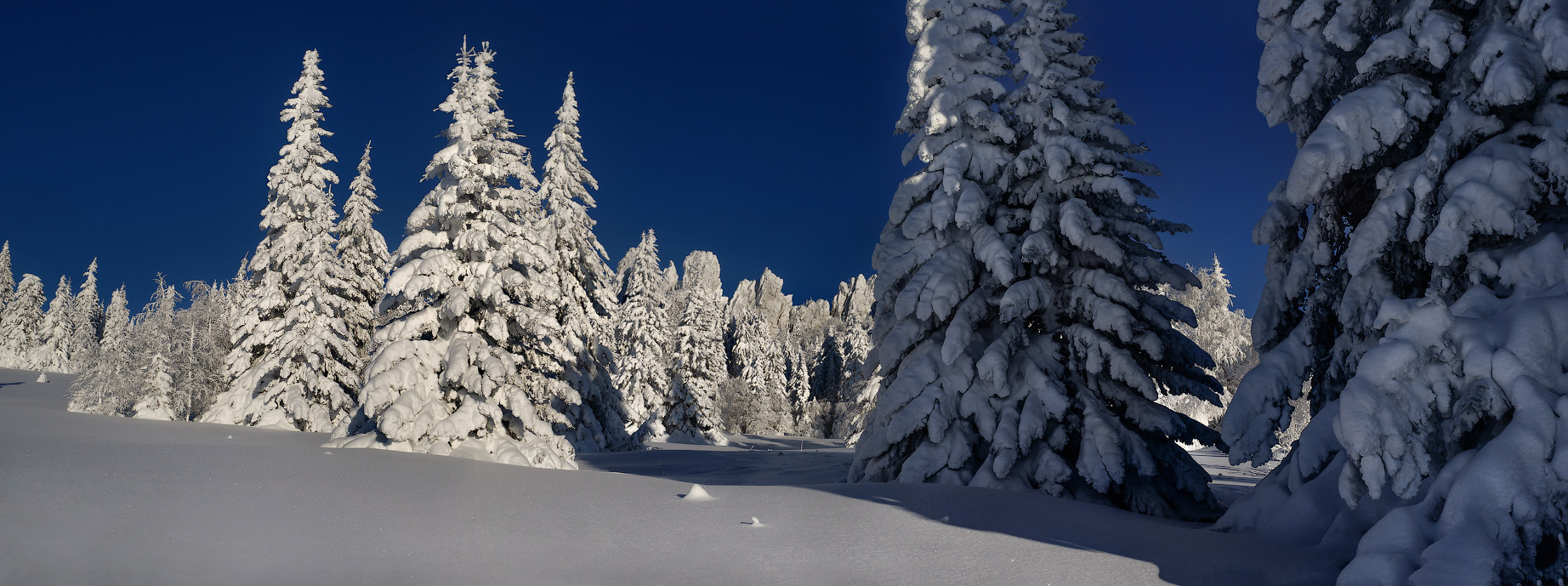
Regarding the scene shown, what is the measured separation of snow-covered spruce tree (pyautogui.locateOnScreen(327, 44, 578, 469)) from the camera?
12.5 m

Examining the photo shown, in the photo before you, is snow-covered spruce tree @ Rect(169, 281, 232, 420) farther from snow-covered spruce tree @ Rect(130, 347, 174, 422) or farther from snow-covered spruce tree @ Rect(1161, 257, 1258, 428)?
snow-covered spruce tree @ Rect(1161, 257, 1258, 428)

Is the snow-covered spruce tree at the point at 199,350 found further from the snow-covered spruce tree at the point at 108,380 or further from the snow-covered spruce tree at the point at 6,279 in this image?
the snow-covered spruce tree at the point at 6,279

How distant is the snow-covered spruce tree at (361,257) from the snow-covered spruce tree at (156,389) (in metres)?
6.02

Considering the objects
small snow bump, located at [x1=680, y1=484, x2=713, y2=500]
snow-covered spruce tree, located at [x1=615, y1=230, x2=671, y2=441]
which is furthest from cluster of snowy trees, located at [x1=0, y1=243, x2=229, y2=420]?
small snow bump, located at [x1=680, y1=484, x2=713, y2=500]

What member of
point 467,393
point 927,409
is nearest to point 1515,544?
point 927,409

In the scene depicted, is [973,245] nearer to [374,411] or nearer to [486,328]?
[486,328]

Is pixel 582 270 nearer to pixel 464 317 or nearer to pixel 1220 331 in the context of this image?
pixel 464 317

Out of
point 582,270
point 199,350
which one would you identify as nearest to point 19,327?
point 199,350

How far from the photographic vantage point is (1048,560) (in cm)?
477

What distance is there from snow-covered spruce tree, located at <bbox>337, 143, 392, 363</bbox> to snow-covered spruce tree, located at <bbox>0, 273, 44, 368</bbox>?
50.5 metres

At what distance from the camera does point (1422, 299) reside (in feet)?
16.7

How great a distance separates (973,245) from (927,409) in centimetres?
246

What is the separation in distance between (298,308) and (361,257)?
375 centimetres

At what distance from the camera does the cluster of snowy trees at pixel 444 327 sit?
13164 millimetres
